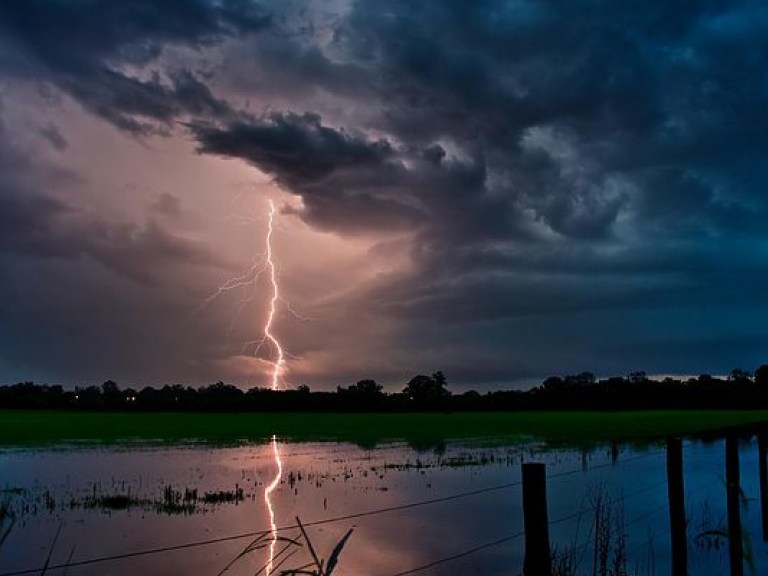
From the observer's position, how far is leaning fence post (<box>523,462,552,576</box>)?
5.47 metres

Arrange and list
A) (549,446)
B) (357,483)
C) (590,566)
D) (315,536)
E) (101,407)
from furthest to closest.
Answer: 1. (101,407)
2. (549,446)
3. (357,483)
4. (315,536)
5. (590,566)

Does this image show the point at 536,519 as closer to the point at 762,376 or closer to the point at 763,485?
the point at 763,485

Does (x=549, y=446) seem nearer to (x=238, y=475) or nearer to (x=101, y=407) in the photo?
(x=238, y=475)

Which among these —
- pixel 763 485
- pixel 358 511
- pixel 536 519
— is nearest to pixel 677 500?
pixel 536 519

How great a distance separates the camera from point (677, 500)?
32.1 ft

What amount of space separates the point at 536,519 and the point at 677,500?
507 cm

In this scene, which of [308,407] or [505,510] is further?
[308,407]

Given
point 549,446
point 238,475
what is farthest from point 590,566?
point 549,446

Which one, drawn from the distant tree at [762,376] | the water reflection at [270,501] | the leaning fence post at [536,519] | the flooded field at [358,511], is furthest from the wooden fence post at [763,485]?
the distant tree at [762,376]

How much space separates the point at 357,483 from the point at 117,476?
9.11 m

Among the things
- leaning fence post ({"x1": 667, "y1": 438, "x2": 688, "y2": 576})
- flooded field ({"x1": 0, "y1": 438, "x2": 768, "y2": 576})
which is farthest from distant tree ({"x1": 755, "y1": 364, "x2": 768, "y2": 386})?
leaning fence post ({"x1": 667, "y1": 438, "x2": 688, "y2": 576})

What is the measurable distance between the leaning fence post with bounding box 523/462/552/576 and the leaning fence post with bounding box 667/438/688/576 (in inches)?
169

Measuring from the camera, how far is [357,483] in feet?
86.8

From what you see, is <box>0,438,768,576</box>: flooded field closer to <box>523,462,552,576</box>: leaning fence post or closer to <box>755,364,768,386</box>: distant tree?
<box>523,462,552,576</box>: leaning fence post
